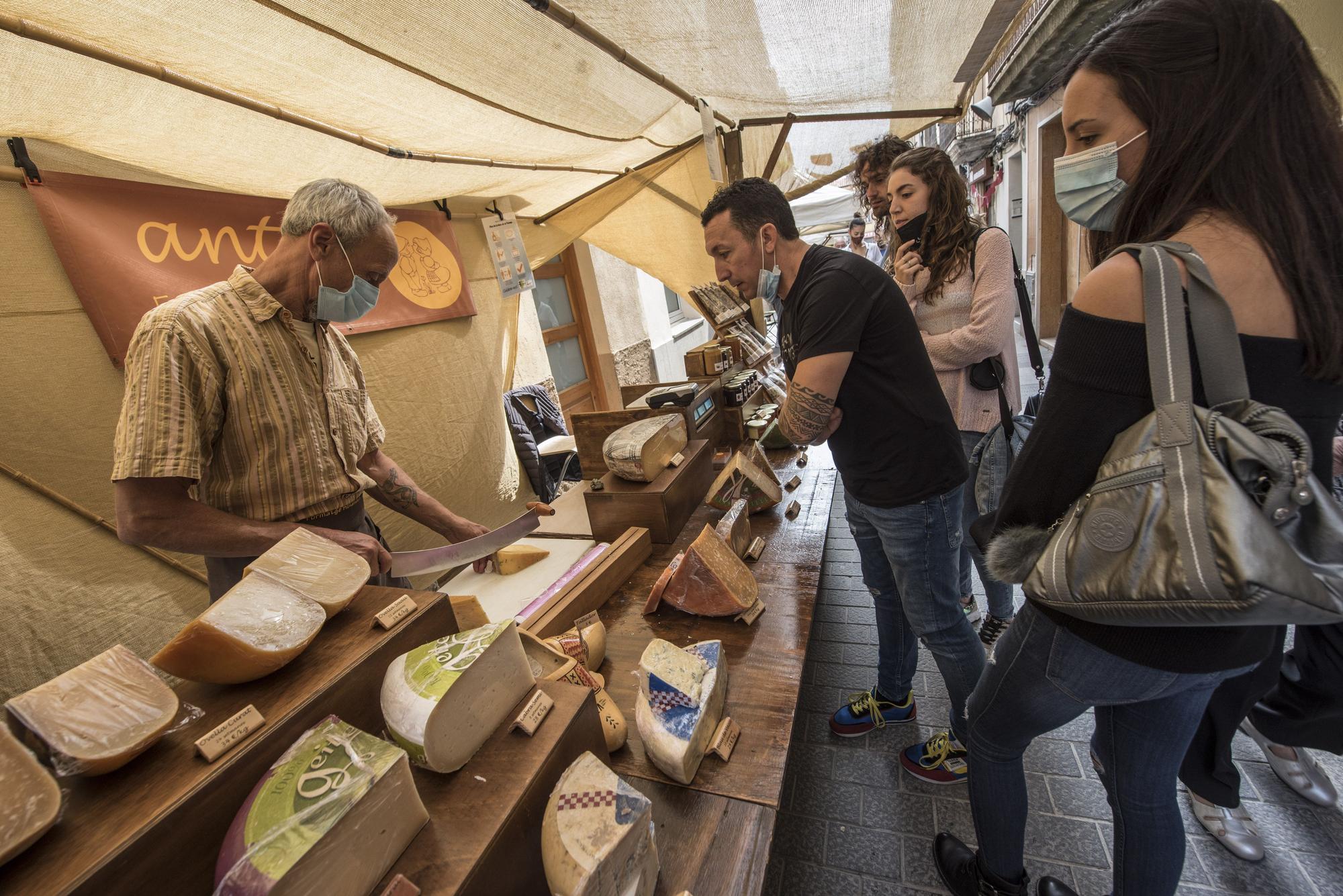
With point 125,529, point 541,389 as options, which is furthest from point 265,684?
point 541,389

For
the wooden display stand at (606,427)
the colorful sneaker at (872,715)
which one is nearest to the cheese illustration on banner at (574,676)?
the colorful sneaker at (872,715)

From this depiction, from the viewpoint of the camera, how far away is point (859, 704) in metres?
2.12

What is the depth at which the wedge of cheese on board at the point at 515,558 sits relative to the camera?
7.39 feet

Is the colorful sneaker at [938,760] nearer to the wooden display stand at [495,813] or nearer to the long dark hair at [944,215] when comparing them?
the wooden display stand at [495,813]

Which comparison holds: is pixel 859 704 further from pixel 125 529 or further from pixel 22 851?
pixel 125 529

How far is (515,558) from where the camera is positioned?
2258mm

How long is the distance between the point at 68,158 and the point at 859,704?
11.8 feet

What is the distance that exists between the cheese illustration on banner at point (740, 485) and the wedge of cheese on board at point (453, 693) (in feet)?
4.53

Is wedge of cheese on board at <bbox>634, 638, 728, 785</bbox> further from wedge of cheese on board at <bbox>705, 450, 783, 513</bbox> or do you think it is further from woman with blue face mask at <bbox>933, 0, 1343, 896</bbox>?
wedge of cheese on board at <bbox>705, 450, 783, 513</bbox>

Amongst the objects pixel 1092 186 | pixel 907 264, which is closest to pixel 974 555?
pixel 907 264

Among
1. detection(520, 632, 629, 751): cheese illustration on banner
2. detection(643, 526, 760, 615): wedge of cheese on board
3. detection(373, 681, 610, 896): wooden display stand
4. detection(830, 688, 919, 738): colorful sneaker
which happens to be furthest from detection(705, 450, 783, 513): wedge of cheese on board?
detection(373, 681, 610, 896): wooden display stand

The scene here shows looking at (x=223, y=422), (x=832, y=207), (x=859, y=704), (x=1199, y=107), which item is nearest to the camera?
(x=1199, y=107)

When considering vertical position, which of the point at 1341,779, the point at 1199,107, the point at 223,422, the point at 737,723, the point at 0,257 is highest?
the point at 0,257

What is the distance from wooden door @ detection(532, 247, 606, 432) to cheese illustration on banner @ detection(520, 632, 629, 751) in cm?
457
